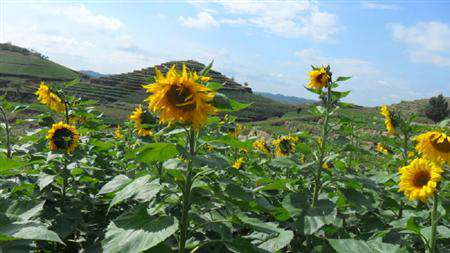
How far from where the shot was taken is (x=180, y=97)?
2557 millimetres

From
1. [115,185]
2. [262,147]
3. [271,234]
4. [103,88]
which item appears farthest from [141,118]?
[103,88]

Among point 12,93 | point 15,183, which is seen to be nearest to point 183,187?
point 15,183

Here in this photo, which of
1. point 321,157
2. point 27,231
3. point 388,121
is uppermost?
point 388,121

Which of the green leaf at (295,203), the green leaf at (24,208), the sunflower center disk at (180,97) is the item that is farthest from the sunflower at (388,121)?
the green leaf at (24,208)

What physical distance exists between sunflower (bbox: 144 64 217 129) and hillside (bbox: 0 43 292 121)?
5710cm

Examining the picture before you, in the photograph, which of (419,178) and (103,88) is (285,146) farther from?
(103,88)

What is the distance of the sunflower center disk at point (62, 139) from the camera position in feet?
13.8

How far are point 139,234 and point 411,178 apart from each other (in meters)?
2.20

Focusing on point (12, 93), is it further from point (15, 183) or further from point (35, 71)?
point (15, 183)

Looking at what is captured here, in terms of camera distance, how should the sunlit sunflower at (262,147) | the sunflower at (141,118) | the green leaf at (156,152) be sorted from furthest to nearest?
the sunlit sunflower at (262,147) → the sunflower at (141,118) → the green leaf at (156,152)

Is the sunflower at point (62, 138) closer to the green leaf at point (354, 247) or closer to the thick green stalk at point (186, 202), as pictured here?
the thick green stalk at point (186, 202)

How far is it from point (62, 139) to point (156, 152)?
225 centimetres

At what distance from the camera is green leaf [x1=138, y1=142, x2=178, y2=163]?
2.35 meters

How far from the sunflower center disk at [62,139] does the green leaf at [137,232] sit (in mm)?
1997
